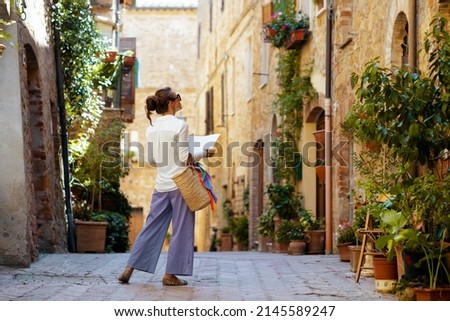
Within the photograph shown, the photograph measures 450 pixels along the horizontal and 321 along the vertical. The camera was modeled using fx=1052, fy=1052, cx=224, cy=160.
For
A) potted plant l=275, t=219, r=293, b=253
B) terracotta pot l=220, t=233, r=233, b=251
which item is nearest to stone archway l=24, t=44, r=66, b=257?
potted plant l=275, t=219, r=293, b=253

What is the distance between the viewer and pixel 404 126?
25.6 feet

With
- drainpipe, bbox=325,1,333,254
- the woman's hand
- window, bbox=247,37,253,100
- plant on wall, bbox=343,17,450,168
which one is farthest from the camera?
window, bbox=247,37,253,100

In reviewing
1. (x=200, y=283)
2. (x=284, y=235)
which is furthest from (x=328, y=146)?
(x=200, y=283)

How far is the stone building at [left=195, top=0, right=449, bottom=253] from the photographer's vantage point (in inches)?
438

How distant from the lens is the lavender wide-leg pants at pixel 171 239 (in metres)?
7.94

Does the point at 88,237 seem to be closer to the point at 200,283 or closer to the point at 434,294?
the point at 200,283

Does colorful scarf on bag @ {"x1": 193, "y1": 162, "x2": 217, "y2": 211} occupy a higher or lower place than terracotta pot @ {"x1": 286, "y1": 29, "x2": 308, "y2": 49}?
lower

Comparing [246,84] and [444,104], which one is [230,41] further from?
[444,104]

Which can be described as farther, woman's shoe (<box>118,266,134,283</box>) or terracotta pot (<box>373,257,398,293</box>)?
woman's shoe (<box>118,266,134,283</box>)

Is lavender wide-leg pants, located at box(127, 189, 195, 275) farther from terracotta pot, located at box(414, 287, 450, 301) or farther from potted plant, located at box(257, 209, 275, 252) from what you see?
potted plant, located at box(257, 209, 275, 252)

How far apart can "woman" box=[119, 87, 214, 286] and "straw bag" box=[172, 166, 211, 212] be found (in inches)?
2.1

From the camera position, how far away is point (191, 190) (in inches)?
313

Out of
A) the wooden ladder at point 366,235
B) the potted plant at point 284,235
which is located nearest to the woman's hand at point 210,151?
the wooden ladder at point 366,235
